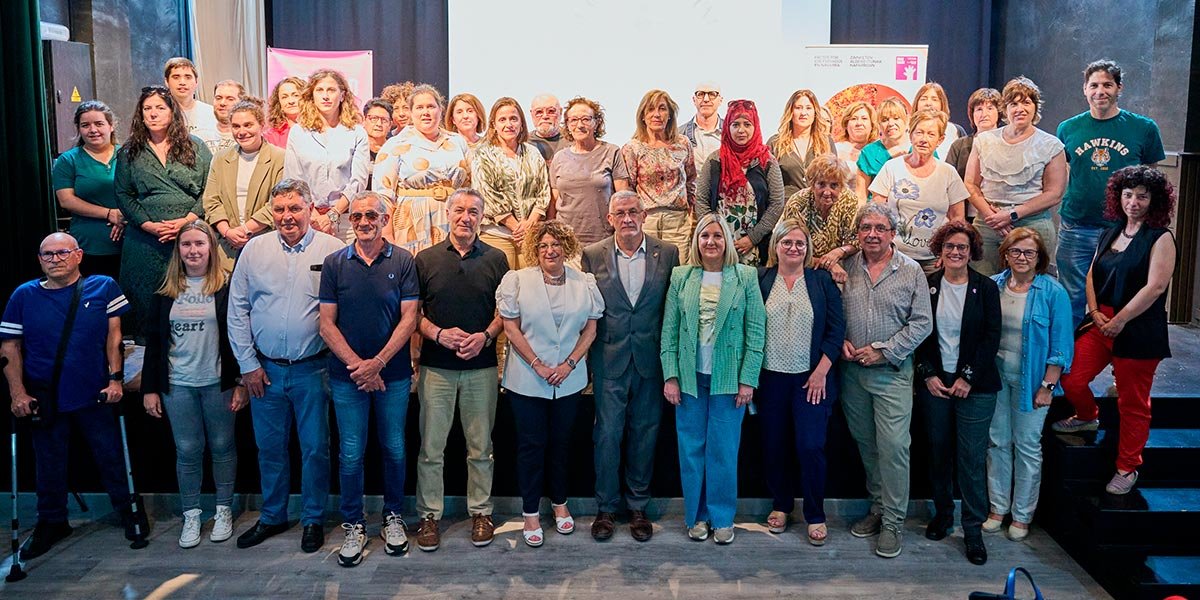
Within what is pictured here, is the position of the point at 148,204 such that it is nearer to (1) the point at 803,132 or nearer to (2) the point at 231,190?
(2) the point at 231,190

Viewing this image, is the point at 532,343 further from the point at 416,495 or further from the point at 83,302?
the point at 83,302

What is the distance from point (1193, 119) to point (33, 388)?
6.86 meters

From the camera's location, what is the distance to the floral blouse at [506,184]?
16.1ft

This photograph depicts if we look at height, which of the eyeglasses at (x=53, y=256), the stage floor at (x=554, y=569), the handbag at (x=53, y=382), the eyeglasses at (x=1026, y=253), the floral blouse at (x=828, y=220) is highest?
the floral blouse at (x=828, y=220)

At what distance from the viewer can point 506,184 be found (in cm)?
490

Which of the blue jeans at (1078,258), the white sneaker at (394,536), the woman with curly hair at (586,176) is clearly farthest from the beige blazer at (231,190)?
the blue jeans at (1078,258)

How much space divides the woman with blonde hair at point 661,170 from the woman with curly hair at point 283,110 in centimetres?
185

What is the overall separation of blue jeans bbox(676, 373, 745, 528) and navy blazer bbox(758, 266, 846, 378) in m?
0.44

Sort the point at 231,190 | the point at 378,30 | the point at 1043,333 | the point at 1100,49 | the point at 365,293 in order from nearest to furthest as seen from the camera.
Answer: the point at 365,293 < the point at 1043,333 < the point at 231,190 < the point at 1100,49 < the point at 378,30

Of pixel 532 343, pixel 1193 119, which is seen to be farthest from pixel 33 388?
pixel 1193 119

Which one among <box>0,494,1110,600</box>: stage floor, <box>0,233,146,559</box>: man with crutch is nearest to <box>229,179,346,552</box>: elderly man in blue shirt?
<box>0,494,1110,600</box>: stage floor

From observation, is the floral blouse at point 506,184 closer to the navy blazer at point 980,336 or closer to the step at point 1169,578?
the navy blazer at point 980,336


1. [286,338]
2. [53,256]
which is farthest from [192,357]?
[53,256]

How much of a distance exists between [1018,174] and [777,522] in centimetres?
214
